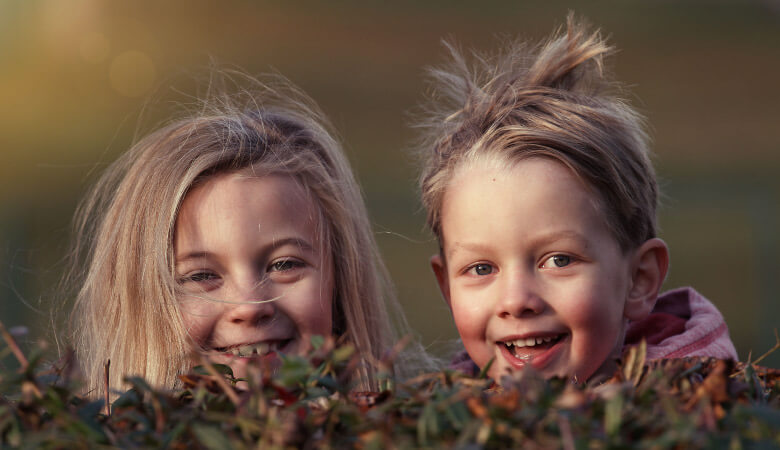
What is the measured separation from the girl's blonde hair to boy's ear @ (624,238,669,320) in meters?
0.64

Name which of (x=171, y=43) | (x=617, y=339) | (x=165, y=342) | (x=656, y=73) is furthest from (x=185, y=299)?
(x=656, y=73)

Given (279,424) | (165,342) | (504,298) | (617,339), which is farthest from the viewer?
(165,342)

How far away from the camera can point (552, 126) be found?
1892 millimetres

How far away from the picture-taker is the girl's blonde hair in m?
2.02

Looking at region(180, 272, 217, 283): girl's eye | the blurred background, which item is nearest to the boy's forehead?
region(180, 272, 217, 283): girl's eye

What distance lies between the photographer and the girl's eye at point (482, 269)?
71.1 inches

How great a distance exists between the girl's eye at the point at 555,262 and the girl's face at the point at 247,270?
58 centimetres

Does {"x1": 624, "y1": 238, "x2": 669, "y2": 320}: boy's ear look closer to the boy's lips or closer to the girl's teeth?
the boy's lips

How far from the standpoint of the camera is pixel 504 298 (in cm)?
171

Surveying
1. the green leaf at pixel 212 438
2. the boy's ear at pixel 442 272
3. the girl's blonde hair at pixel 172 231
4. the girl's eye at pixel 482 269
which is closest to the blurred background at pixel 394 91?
the girl's blonde hair at pixel 172 231

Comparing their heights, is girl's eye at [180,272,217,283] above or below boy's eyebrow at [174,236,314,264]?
below

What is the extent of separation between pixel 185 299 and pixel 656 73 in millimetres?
7989

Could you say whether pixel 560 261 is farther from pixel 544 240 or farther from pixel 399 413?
pixel 399 413

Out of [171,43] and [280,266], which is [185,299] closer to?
[280,266]
